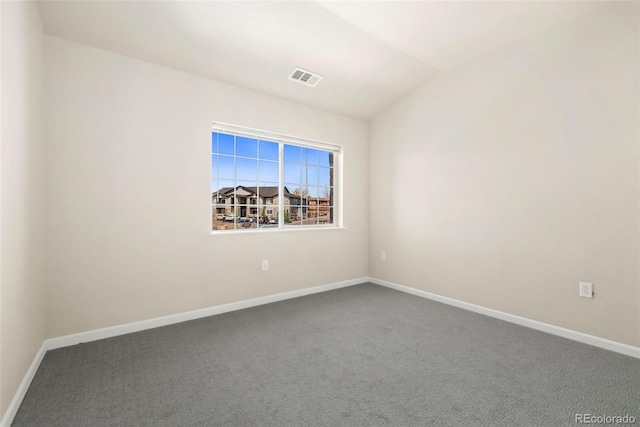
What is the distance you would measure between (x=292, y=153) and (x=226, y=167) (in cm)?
91

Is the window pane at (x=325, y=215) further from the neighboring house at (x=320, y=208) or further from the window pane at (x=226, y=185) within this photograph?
the window pane at (x=226, y=185)

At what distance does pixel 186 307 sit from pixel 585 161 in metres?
3.82

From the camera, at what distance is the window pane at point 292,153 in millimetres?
3828

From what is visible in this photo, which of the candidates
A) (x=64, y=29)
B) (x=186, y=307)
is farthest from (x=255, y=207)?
(x=64, y=29)

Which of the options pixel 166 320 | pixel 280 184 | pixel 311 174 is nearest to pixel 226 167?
pixel 280 184

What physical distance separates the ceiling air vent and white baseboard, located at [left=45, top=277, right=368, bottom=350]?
2.49m

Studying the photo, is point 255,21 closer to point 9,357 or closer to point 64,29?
point 64,29

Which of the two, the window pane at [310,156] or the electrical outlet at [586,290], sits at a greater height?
the window pane at [310,156]

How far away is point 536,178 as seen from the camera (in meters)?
2.76

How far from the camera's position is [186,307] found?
2949mm

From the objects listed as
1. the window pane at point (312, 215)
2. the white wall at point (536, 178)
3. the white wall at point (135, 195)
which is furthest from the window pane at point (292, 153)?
the white wall at point (536, 178)

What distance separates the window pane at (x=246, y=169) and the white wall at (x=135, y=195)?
417 mm

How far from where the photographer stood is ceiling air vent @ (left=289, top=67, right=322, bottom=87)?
3168 millimetres

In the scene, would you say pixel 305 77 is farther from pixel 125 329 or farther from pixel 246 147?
pixel 125 329
